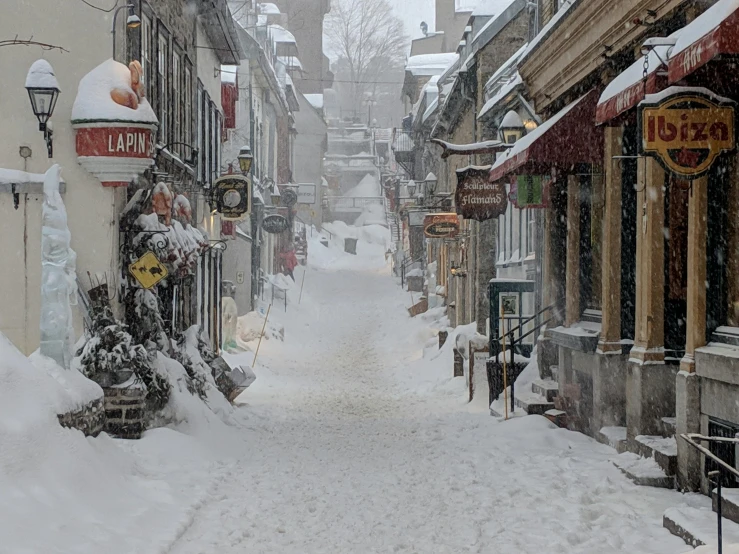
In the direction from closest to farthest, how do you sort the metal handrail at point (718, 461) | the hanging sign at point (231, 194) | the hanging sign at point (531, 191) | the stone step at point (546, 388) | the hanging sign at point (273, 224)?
the metal handrail at point (718, 461), the stone step at point (546, 388), the hanging sign at point (531, 191), the hanging sign at point (231, 194), the hanging sign at point (273, 224)

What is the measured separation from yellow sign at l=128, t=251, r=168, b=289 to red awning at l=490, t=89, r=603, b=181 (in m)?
4.81

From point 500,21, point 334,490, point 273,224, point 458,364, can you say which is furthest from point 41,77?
point 273,224

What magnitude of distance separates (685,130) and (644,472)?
3.08 metres

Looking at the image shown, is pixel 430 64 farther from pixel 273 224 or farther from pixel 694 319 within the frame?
pixel 694 319

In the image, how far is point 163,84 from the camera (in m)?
15.6

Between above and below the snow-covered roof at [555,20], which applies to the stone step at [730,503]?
below

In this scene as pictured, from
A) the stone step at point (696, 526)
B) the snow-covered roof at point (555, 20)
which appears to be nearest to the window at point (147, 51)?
the snow-covered roof at point (555, 20)

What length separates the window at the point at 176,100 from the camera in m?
16.5

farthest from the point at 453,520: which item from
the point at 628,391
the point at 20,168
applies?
the point at 20,168

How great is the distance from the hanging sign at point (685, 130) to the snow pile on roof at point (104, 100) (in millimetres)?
6331

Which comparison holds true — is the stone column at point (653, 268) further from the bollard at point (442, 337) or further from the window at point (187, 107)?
the bollard at point (442, 337)

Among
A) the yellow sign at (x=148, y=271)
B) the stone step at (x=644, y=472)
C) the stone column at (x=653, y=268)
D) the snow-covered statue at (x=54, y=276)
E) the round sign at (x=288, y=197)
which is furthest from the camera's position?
the round sign at (x=288, y=197)

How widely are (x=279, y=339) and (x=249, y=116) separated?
7.66 m

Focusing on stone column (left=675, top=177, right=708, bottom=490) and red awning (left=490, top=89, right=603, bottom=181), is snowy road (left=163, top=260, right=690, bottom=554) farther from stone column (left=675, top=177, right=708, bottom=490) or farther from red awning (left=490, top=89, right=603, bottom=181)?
red awning (left=490, top=89, right=603, bottom=181)
